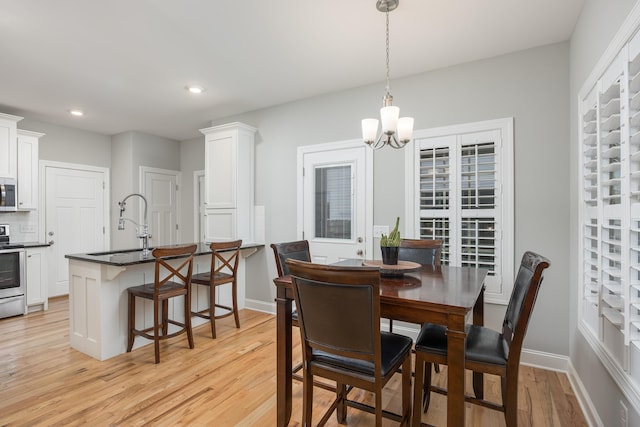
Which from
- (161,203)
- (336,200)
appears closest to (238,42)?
(336,200)

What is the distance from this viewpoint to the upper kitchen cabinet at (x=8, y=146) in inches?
160

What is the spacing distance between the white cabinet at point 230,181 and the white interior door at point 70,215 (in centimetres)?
235

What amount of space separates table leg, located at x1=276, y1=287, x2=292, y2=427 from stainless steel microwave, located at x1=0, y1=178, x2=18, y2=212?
438 centimetres

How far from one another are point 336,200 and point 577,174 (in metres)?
2.22

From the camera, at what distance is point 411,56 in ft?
9.66

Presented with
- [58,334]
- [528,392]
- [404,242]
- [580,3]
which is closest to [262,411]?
[404,242]

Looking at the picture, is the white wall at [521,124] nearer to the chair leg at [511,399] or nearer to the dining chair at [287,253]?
the dining chair at [287,253]

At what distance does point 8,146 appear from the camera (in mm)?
4121

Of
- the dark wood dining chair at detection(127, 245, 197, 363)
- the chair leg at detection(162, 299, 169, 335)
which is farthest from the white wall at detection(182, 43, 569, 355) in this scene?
the chair leg at detection(162, 299, 169, 335)

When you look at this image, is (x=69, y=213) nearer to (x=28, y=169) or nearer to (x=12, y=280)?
Answer: (x=28, y=169)

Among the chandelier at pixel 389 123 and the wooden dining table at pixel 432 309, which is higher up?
the chandelier at pixel 389 123

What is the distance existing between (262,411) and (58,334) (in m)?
2.76

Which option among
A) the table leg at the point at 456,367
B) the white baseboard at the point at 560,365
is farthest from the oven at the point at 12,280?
the table leg at the point at 456,367

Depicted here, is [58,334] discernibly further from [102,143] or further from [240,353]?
[102,143]
